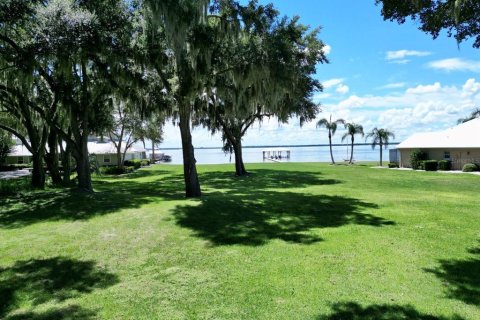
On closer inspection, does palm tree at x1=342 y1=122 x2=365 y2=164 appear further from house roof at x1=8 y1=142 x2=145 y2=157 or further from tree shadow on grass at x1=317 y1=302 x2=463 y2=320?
tree shadow on grass at x1=317 y1=302 x2=463 y2=320

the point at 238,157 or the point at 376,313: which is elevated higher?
the point at 238,157

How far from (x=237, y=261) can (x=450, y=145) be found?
31.1 m

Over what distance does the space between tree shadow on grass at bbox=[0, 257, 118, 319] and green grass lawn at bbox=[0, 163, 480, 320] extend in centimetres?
2

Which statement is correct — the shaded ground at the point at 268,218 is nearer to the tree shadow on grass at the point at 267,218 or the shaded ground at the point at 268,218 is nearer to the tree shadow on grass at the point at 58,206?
the tree shadow on grass at the point at 267,218

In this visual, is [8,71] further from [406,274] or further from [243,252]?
[406,274]

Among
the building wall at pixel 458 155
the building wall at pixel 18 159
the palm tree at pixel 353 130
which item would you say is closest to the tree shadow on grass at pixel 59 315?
the building wall at pixel 458 155

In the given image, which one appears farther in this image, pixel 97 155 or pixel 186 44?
pixel 97 155

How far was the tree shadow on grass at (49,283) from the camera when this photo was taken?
524cm

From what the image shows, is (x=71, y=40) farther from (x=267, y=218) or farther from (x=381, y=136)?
(x=381, y=136)

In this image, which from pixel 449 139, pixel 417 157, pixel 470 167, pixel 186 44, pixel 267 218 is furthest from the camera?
pixel 417 157

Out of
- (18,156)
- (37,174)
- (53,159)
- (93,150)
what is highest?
(93,150)

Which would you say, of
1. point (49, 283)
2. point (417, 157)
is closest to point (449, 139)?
point (417, 157)

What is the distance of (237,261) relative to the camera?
278 inches

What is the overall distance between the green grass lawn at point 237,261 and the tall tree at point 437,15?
4364mm
